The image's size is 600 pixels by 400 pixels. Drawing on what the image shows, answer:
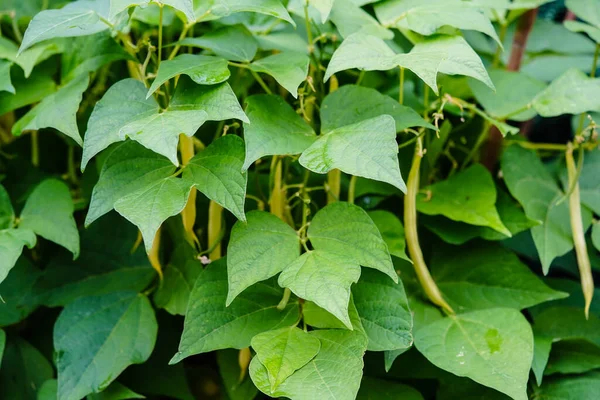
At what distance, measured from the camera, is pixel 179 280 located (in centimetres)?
71

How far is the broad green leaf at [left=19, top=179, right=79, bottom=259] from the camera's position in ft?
2.23

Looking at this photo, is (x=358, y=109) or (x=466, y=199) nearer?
(x=358, y=109)

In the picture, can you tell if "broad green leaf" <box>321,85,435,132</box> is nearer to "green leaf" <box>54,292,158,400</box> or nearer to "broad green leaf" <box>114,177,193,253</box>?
"broad green leaf" <box>114,177,193,253</box>

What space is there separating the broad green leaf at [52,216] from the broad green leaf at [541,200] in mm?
544

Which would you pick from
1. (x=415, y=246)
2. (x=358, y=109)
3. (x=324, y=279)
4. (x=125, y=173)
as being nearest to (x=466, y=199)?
(x=415, y=246)

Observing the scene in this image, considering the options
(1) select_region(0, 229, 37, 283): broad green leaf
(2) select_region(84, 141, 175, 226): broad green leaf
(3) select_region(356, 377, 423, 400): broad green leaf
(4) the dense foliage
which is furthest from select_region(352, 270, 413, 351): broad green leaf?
(1) select_region(0, 229, 37, 283): broad green leaf

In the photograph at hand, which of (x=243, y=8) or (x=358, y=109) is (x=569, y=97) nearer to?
(x=358, y=109)

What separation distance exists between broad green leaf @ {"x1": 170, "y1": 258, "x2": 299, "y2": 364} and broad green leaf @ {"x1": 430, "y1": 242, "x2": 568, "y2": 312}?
25 cm

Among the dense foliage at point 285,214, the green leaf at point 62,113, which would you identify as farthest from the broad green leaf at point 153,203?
the green leaf at point 62,113

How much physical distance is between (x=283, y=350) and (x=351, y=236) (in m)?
0.13

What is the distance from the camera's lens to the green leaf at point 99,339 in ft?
2.14

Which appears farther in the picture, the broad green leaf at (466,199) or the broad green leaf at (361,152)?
the broad green leaf at (466,199)

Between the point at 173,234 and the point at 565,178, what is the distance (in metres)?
0.53

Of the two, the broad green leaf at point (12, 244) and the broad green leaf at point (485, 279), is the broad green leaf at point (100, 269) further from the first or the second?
the broad green leaf at point (485, 279)
